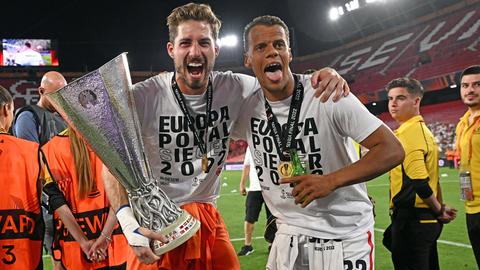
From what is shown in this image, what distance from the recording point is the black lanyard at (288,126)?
2.52 meters

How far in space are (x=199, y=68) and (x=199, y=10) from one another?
0.32 m

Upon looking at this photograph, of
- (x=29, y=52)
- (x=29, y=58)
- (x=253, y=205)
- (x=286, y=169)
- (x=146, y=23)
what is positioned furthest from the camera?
(x=146, y=23)

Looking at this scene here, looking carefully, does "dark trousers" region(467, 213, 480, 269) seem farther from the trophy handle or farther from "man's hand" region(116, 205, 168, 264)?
"man's hand" region(116, 205, 168, 264)

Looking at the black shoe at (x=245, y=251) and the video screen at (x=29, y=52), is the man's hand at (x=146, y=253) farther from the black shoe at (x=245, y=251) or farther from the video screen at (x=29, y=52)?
the video screen at (x=29, y=52)

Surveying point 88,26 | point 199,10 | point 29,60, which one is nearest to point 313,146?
point 199,10

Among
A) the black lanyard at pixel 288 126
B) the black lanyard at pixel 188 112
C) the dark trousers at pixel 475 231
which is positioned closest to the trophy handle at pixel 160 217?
the black lanyard at pixel 188 112

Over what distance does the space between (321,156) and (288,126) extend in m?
0.24

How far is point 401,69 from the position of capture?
29.8 metres

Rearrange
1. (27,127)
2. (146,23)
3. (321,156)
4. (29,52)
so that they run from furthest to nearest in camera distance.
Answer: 1. (146,23)
2. (29,52)
3. (27,127)
4. (321,156)

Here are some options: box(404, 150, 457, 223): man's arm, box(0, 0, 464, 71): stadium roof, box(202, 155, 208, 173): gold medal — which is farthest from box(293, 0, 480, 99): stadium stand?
box(202, 155, 208, 173): gold medal

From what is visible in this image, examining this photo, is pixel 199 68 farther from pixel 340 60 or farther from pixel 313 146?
pixel 340 60

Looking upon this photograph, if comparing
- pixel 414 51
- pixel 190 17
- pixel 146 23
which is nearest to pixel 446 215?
pixel 190 17

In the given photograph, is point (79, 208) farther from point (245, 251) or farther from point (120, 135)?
point (245, 251)

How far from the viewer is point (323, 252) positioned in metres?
2.53
